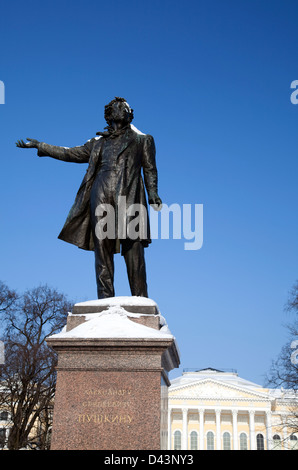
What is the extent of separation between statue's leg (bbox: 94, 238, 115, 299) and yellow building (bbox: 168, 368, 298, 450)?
6206 cm

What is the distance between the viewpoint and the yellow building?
210 ft

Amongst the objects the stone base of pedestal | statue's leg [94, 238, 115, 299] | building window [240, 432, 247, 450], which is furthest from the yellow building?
the stone base of pedestal

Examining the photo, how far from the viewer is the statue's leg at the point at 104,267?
5812mm

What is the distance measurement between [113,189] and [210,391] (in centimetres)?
6470

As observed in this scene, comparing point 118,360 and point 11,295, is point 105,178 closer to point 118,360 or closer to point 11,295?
point 118,360

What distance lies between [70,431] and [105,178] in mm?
2848

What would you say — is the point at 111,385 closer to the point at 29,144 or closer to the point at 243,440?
the point at 29,144

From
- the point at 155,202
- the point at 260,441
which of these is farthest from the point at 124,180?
the point at 260,441

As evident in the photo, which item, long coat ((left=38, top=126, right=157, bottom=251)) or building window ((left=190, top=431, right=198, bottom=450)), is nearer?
long coat ((left=38, top=126, right=157, bottom=251))

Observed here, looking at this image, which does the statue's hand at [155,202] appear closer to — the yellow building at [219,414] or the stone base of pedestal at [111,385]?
the stone base of pedestal at [111,385]

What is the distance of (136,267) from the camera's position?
5.92 m

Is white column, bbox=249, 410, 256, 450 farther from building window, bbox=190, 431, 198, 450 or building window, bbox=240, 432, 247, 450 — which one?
building window, bbox=190, 431, 198, 450
